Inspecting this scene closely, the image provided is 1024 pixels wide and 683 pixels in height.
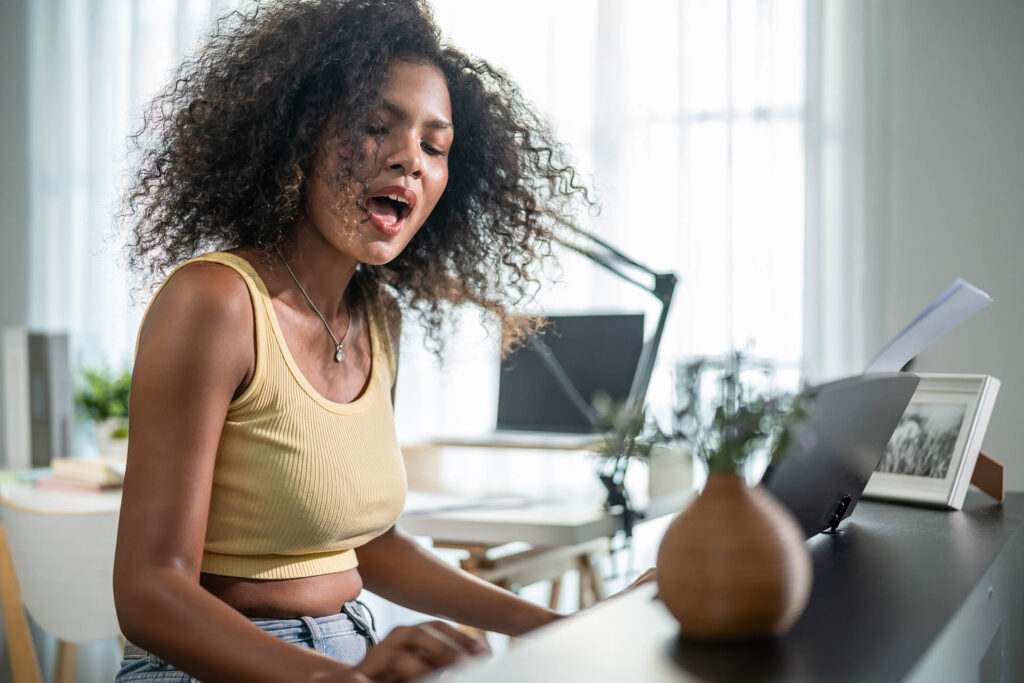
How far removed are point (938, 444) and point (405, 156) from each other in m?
0.74

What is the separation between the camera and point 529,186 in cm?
143

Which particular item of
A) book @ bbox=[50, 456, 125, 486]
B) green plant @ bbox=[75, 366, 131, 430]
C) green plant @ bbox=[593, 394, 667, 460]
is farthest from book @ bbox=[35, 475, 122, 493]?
green plant @ bbox=[593, 394, 667, 460]

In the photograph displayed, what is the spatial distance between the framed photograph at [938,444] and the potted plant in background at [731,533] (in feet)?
2.07

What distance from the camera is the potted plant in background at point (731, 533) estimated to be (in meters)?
0.62

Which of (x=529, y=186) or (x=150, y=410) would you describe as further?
(x=529, y=186)

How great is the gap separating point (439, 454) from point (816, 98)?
162 cm

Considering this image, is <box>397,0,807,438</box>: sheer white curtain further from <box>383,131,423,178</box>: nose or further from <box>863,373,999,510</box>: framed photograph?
<box>383,131,423,178</box>: nose

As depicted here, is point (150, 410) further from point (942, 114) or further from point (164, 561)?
point (942, 114)

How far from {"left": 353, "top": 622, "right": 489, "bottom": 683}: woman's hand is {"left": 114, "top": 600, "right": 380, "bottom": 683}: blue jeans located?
10.0 inches

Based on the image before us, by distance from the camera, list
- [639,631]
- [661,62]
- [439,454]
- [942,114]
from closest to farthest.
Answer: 1. [639,631]
2. [439,454]
3. [942,114]
4. [661,62]

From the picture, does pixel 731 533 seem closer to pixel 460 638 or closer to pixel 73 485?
pixel 460 638

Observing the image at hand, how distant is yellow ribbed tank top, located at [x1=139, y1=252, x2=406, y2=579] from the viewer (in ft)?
3.23

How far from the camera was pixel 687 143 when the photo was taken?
3.21 m

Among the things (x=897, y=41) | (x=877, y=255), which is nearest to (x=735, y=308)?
(x=877, y=255)
